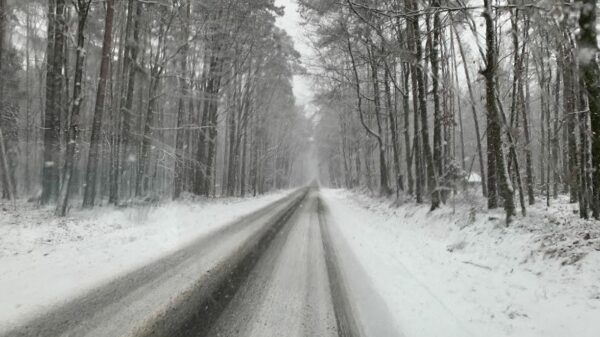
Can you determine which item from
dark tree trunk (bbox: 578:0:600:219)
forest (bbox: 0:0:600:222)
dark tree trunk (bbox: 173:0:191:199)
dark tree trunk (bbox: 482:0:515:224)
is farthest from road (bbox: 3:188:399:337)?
dark tree trunk (bbox: 173:0:191:199)

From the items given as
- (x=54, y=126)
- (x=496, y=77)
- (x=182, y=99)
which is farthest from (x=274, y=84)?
(x=496, y=77)

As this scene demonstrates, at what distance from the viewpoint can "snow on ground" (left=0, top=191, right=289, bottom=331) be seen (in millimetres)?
4445

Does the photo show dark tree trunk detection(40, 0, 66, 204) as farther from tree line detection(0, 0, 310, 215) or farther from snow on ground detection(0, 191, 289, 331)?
snow on ground detection(0, 191, 289, 331)

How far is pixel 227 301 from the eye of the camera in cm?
446

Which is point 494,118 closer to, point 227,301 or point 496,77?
point 496,77

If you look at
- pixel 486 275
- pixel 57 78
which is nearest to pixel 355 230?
pixel 486 275

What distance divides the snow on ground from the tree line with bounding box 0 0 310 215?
1.52m

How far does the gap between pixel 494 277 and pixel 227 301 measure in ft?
14.5

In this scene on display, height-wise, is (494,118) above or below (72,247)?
above

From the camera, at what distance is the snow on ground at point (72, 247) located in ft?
14.6

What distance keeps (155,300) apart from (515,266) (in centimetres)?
583

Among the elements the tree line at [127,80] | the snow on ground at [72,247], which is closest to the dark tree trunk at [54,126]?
the tree line at [127,80]

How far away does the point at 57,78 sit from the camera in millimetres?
12297

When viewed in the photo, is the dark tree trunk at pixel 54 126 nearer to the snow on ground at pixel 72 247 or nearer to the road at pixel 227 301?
the snow on ground at pixel 72 247
